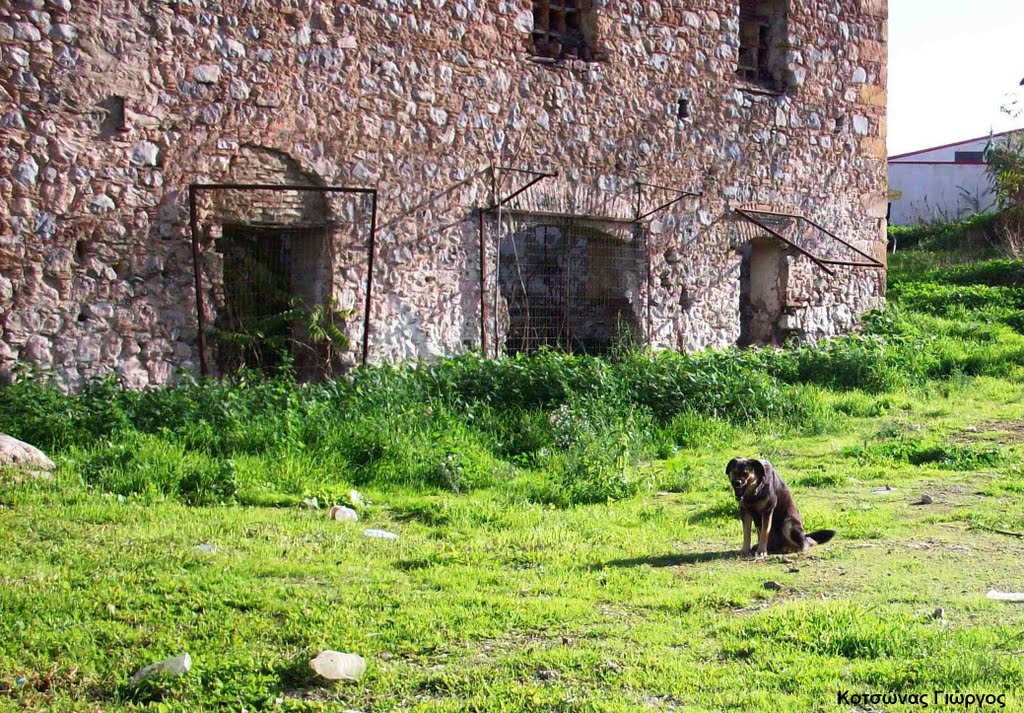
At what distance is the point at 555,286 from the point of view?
1201 centimetres

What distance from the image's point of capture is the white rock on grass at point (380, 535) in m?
6.61

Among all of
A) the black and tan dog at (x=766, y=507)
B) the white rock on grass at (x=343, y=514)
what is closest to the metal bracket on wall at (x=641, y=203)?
the white rock on grass at (x=343, y=514)

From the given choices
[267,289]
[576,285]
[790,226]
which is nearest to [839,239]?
[790,226]

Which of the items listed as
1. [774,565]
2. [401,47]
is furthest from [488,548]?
[401,47]

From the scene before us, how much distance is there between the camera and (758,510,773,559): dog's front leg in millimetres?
6109

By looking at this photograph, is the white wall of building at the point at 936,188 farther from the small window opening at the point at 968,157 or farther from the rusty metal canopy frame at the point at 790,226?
the rusty metal canopy frame at the point at 790,226

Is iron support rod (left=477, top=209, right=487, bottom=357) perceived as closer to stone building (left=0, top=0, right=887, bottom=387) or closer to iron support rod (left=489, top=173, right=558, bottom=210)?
stone building (left=0, top=0, right=887, bottom=387)

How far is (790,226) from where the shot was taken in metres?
13.7

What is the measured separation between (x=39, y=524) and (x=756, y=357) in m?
7.88

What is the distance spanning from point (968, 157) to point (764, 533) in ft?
94.2

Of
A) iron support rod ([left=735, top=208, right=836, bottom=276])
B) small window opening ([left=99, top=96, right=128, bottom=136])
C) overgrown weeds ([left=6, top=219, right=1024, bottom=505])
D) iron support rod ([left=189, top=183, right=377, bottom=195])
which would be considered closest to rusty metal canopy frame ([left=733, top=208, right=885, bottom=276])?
iron support rod ([left=735, top=208, right=836, bottom=276])

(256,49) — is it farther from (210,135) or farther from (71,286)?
(71,286)

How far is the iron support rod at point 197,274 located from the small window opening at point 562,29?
166 inches

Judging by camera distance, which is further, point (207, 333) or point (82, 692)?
point (207, 333)
